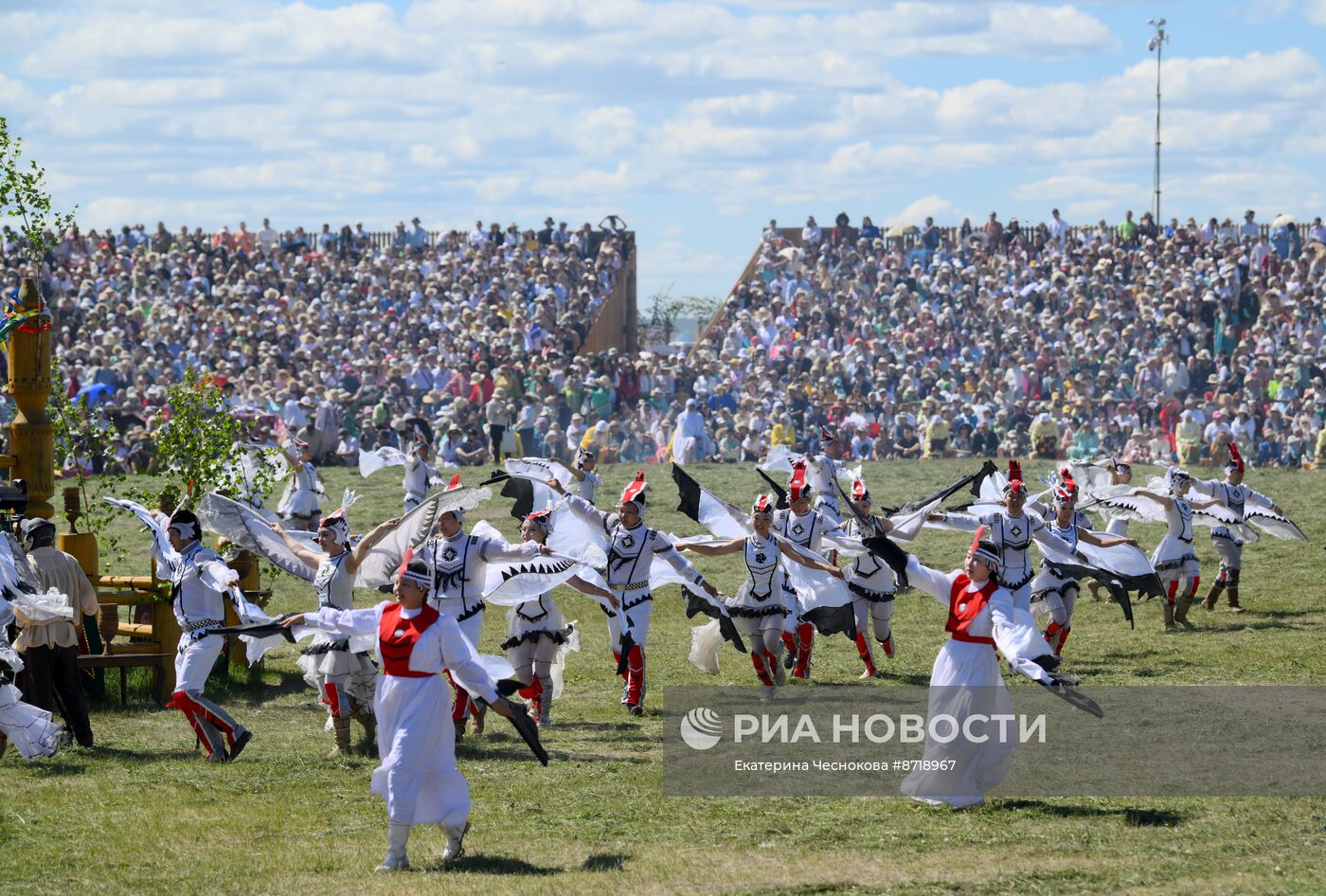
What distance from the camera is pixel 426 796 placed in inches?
380

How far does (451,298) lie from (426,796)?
97.8 feet

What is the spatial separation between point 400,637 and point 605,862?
175cm

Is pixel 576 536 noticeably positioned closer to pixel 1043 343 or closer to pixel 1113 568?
pixel 1113 568

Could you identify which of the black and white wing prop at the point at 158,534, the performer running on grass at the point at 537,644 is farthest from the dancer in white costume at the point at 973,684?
the black and white wing prop at the point at 158,534

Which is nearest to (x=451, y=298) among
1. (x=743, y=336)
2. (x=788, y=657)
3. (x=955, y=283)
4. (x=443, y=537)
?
(x=743, y=336)

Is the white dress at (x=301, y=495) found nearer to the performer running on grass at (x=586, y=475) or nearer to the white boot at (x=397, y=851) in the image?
the performer running on grass at (x=586, y=475)

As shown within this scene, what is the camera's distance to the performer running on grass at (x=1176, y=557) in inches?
757

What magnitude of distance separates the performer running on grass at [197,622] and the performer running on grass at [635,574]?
135 inches

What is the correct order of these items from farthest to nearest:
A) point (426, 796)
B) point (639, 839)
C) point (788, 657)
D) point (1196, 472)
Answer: point (1196, 472) → point (788, 657) → point (639, 839) → point (426, 796)

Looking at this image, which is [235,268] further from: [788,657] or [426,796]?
[426,796]

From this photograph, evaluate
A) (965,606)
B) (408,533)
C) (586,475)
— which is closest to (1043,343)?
(586,475)

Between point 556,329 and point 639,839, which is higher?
point 556,329

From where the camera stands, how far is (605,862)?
9.75m

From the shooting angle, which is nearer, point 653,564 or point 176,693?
point 176,693
